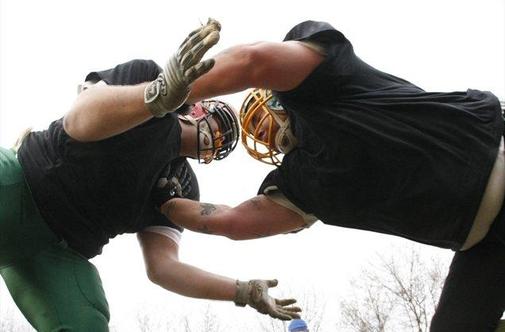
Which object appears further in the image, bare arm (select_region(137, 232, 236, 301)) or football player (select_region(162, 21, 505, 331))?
bare arm (select_region(137, 232, 236, 301))

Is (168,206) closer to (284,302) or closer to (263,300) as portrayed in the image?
(263,300)

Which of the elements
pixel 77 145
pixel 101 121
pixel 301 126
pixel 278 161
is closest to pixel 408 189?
pixel 301 126

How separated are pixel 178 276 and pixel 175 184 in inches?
21.1

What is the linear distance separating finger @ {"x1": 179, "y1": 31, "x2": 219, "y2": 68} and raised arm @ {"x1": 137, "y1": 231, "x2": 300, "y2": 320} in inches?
60.4

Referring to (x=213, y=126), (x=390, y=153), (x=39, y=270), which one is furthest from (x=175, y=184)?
(x=390, y=153)

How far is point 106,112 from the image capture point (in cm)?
244

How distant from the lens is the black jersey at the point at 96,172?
2773mm

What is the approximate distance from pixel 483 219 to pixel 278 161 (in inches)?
39.9

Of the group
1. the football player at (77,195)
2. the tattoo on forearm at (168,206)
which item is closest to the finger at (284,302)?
the football player at (77,195)

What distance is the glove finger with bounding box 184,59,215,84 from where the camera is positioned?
6.92 ft

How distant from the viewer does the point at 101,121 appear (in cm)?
247

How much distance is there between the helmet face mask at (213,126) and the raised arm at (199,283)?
23.3 inches

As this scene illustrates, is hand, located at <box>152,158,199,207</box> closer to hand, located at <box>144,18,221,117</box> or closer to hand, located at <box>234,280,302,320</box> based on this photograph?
hand, located at <box>234,280,302,320</box>

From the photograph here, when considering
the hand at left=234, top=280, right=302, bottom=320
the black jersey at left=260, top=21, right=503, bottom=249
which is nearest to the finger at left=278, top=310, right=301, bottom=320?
the hand at left=234, top=280, right=302, bottom=320
